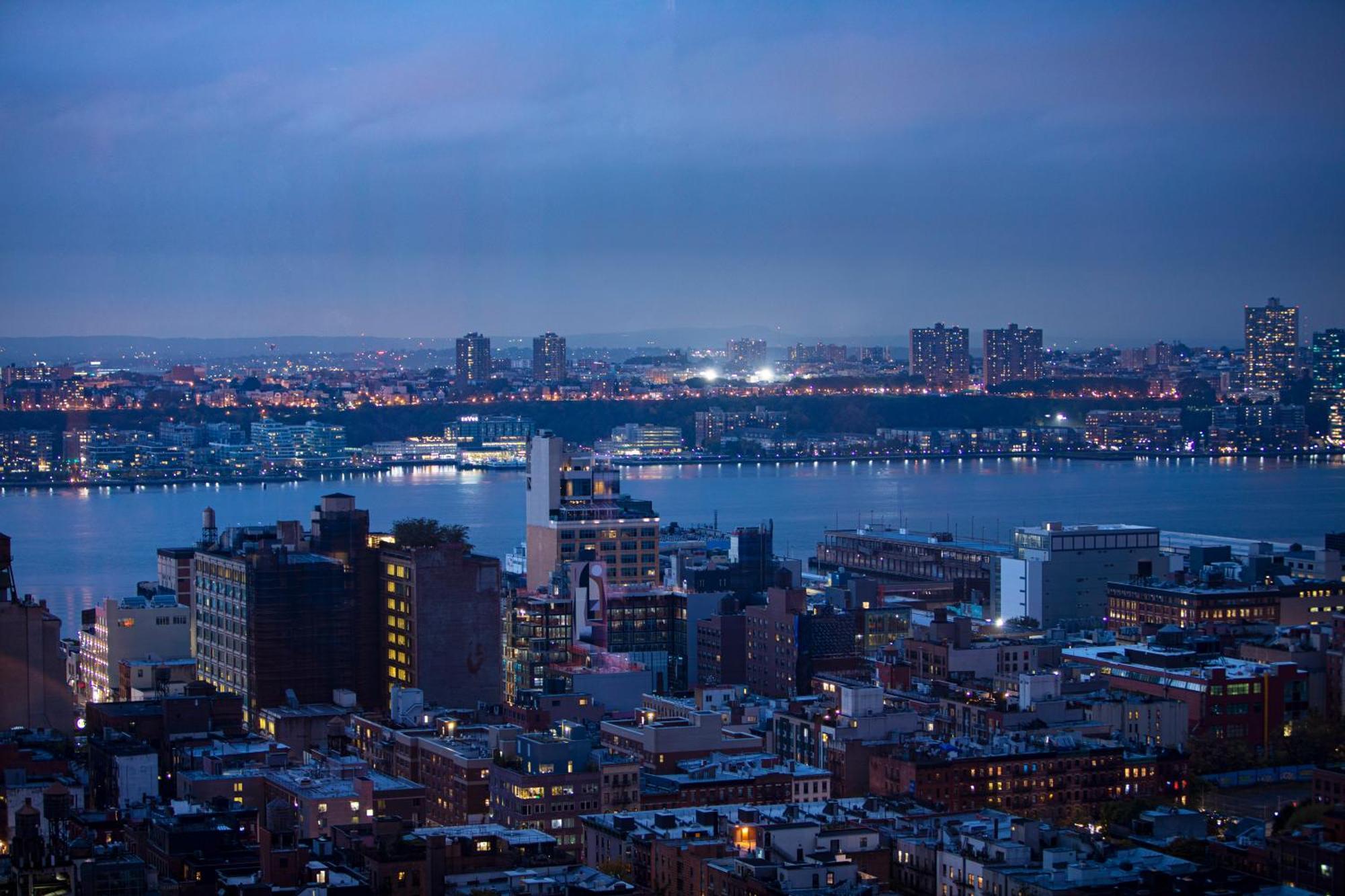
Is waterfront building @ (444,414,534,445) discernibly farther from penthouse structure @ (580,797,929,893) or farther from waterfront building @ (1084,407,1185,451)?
penthouse structure @ (580,797,929,893)

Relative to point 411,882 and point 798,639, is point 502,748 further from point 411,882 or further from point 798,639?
point 798,639

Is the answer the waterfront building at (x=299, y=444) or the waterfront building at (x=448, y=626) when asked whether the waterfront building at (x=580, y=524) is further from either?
the waterfront building at (x=299, y=444)

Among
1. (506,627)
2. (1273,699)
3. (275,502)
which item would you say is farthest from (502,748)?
(275,502)

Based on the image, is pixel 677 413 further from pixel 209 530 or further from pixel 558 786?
pixel 558 786

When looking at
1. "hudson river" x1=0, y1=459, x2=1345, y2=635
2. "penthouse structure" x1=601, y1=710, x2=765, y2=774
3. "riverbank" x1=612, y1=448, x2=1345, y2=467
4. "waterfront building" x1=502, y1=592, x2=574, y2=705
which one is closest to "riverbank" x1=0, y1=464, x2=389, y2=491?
"hudson river" x1=0, y1=459, x2=1345, y2=635

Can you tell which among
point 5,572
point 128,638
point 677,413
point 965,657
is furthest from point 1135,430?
point 5,572
